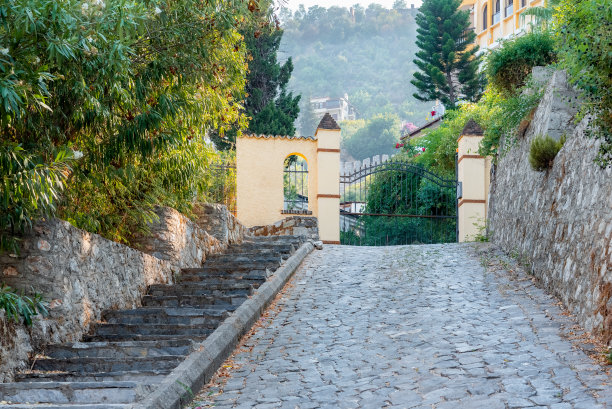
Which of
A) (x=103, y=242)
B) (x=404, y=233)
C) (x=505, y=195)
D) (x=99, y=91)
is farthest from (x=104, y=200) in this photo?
(x=404, y=233)

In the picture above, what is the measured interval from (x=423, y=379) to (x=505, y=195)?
775 cm

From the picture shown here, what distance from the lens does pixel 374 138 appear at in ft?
227

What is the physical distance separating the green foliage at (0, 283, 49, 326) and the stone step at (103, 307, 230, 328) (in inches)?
54.0

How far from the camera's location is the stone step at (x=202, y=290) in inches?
381

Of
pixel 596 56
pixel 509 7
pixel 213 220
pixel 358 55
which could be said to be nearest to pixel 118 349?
pixel 596 56

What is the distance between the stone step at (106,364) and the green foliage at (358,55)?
74.8 m

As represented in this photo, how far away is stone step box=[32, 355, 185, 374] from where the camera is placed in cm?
643

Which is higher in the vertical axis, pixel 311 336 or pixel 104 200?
pixel 104 200

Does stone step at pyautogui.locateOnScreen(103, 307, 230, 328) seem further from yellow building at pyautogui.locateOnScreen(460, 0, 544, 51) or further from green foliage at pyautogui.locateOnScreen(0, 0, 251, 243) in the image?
yellow building at pyautogui.locateOnScreen(460, 0, 544, 51)

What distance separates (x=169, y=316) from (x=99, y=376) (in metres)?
2.33

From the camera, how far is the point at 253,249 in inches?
542

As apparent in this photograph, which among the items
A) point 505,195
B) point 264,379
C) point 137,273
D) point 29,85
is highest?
point 29,85

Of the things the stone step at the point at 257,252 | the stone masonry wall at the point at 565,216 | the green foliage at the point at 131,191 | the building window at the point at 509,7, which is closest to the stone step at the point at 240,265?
the stone step at the point at 257,252

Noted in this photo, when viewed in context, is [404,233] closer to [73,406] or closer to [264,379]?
[264,379]
